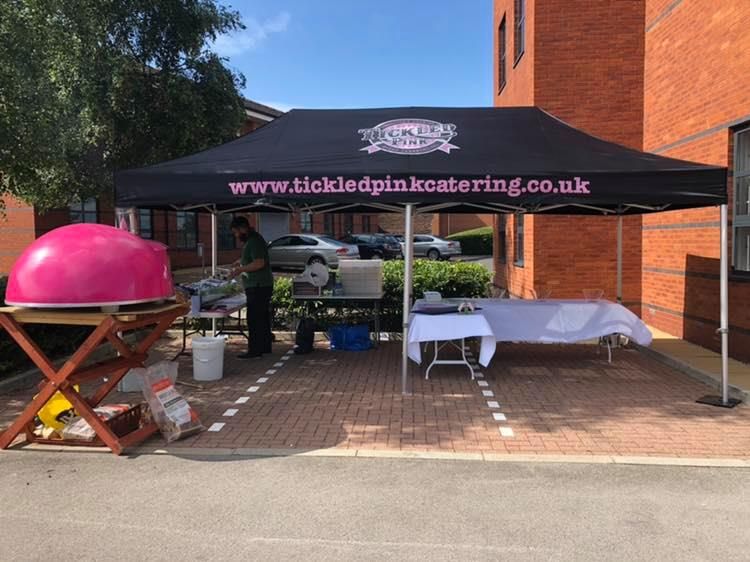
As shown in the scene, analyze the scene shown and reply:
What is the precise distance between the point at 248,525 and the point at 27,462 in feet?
7.02

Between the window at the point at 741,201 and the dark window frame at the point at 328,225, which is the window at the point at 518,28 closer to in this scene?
the window at the point at 741,201

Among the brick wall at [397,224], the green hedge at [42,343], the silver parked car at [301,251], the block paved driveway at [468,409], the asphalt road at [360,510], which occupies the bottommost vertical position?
the asphalt road at [360,510]

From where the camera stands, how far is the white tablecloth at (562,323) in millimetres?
7836

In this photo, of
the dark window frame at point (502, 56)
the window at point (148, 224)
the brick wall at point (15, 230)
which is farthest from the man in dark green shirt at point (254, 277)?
the window at point (148, 224)

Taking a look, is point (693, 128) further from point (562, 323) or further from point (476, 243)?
point (476, 243)

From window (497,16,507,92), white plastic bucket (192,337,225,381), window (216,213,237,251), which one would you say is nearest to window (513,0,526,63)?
window (497,16,507,92)

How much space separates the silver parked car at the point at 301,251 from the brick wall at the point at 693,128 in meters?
13.8

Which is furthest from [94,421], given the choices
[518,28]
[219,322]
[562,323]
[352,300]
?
[518,28]

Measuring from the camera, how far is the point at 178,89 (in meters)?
11.3

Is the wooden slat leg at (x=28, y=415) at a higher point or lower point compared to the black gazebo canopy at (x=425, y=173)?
lower

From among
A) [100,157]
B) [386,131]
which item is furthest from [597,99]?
[100,157]

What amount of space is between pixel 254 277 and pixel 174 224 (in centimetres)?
1850

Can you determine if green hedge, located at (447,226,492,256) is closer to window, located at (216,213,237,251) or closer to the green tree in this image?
window, located at (216,213,237,251)

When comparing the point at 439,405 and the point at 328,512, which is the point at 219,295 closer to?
the point at 439,405
